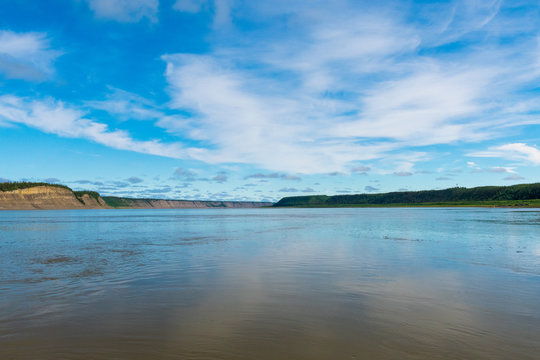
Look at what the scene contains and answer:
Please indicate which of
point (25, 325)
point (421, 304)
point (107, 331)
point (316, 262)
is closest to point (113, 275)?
point (25, 325)

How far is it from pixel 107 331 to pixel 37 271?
10130 mm

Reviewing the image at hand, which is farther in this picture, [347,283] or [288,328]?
[347,283]

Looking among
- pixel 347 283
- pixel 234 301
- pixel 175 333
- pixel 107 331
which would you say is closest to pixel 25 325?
pixel 107 331

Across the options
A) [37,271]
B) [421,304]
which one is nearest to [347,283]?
[421,304]

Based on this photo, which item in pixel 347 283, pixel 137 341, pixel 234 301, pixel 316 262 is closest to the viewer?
pixel 137 341

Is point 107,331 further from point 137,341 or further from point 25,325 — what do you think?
point 25,325

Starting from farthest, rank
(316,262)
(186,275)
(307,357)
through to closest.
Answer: (316,262) → (186,275) → (307,357)

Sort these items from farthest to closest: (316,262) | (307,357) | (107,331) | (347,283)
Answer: (316,262)
(347,283)
(107,331)
(307,357)

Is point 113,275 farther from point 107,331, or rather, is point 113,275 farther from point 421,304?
point 421,304

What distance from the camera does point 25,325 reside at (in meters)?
8.16

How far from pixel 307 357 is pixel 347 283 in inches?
262

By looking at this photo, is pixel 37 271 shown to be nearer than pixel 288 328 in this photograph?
No

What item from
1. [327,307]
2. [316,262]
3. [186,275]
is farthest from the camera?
[316,262]

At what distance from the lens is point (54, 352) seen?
21.9 ft
